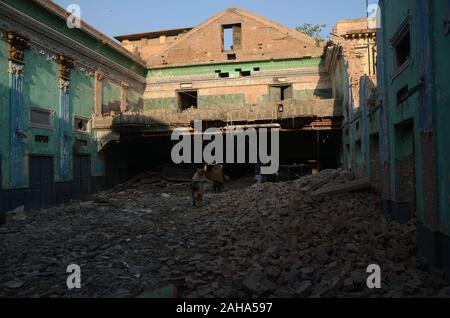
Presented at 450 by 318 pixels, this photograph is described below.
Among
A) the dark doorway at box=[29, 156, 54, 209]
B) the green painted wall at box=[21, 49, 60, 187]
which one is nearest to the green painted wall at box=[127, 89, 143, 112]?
the green painted wall at box=[21, 49, 60, 187]

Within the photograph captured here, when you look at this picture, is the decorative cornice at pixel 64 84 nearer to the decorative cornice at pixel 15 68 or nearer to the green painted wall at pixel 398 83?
the decorative cornice at pixel 15 68

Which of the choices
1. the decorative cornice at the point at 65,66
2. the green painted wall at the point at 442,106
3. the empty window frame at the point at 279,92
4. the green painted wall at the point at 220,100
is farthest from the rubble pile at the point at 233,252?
the green painted wall at the point at 220,100

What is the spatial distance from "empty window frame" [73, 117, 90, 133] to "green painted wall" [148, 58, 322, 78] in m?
7.80

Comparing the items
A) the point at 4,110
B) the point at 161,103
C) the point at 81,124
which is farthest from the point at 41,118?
the point at 161,103

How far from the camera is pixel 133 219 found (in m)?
11.1

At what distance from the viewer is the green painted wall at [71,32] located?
1347 cm

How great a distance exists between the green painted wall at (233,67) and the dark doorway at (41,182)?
37.1 ft

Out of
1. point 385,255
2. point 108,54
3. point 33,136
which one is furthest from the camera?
point 108,54

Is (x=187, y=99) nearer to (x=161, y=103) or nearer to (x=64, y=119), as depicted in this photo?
(x=161, y=103)

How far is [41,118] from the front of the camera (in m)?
14.4
